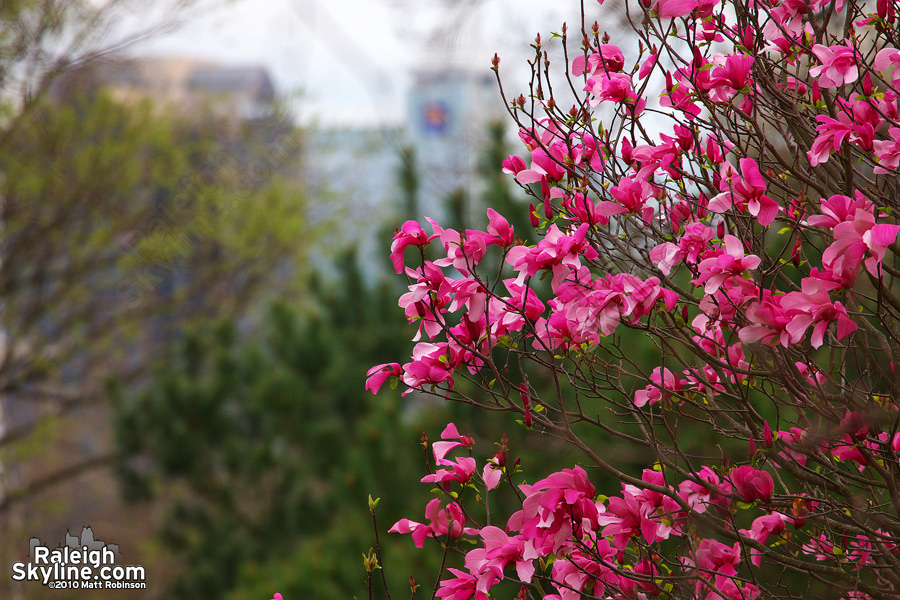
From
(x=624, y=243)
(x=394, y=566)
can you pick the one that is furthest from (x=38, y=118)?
(x=624, y=243)

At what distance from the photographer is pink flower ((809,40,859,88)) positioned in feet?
3.77

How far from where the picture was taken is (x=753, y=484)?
1.17m

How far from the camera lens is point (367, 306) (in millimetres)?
5113

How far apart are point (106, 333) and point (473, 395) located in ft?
16.3

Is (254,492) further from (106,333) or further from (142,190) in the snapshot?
(142,190)

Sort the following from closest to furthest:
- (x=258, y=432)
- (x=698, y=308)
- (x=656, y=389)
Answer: (x=698, y=308)
(x=656, y=389)
(x=258, y=432)

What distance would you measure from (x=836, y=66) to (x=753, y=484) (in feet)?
2.21

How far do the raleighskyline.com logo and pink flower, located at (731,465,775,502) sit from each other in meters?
4.12

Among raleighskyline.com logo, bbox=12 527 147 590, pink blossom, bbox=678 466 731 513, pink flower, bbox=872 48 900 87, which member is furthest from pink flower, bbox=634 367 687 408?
raleighskyline.com logo, bbox=12 527 147 590

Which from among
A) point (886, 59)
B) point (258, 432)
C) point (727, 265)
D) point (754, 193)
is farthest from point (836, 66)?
point (258, 432)

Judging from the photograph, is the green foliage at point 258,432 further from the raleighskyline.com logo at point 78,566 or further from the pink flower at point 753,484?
the pink flower at point 753,484

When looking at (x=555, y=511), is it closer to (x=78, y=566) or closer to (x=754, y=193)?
(x=754, y=193)

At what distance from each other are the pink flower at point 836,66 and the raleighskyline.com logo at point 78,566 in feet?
14.6

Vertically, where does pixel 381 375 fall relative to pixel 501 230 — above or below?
below
